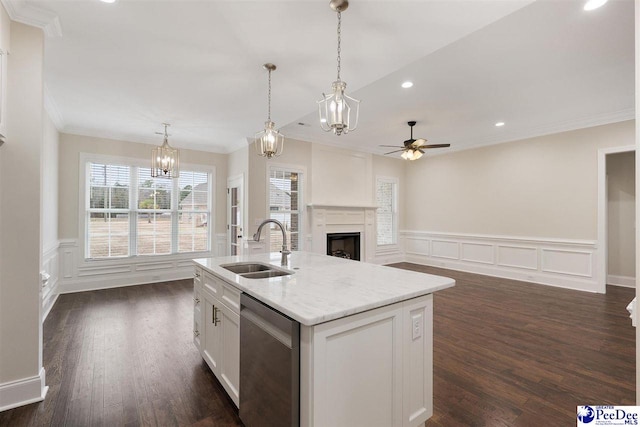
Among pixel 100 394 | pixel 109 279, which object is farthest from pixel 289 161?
pixel 100 394

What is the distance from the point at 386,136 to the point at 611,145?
3.65 meters

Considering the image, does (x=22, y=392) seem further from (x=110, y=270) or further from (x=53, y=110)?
(x=53, y=110)

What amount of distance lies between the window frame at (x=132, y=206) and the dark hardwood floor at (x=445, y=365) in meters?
1.09

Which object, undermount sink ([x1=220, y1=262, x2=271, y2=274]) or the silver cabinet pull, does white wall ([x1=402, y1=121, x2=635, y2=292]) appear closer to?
undermount sink ([x1=220, y1=262, x2=271, y2=274])

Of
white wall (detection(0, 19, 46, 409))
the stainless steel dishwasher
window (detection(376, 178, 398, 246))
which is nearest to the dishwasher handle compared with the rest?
the stainless steel dishwasher

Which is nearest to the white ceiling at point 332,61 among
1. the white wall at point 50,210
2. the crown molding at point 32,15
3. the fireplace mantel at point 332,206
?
the crown molding at point 32,15

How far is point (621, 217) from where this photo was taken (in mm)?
5402

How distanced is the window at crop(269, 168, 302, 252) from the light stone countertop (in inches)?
124

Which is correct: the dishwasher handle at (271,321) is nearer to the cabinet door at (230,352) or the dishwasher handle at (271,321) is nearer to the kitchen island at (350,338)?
the kitchen island at (350,338)

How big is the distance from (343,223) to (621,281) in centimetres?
527

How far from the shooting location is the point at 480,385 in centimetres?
229

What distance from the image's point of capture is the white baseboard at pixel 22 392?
2039 millimetres

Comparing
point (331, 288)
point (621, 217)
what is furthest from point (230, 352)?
point (621, 217)

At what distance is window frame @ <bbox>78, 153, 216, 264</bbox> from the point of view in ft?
16.4
